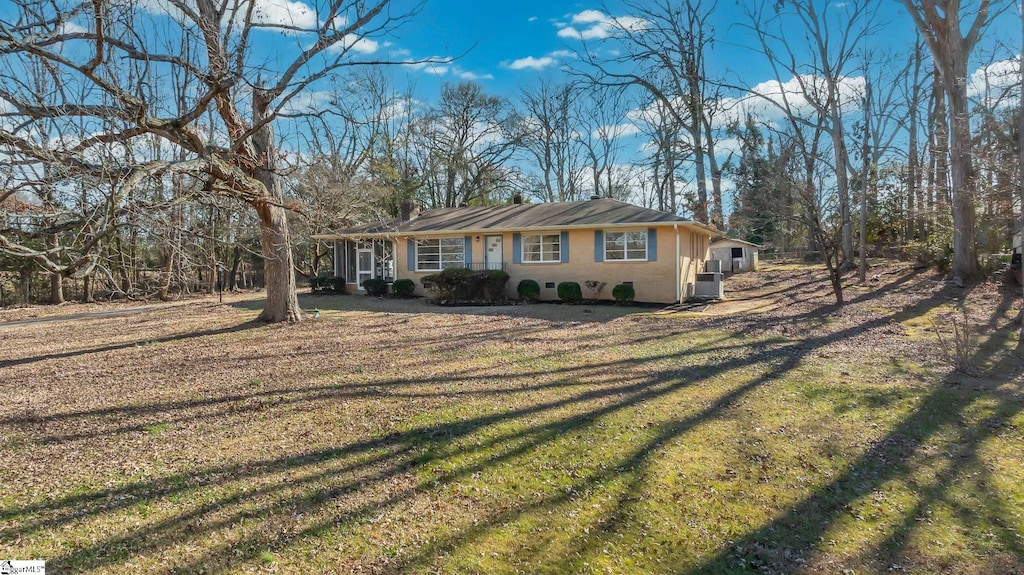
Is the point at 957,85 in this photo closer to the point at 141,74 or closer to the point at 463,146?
the point at 141,74

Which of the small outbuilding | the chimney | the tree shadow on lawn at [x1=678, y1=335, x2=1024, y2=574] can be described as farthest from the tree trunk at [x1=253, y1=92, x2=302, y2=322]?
the small outbuilding

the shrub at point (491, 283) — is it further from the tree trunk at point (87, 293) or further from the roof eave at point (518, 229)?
the tree trunk at point (87, 293)

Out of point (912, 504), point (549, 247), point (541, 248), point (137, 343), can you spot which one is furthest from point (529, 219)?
point (912, 504)

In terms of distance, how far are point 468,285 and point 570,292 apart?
3.35 m

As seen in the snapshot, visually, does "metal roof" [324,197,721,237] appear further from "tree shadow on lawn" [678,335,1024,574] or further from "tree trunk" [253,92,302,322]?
"tree shadow on lawn" [678,335,1024,574]

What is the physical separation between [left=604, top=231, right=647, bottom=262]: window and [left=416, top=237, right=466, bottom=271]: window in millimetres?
5304

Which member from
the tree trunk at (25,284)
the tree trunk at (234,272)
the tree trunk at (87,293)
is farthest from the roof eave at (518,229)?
the tree trunk at (25,284)

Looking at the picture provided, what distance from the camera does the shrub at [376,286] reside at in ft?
62.0

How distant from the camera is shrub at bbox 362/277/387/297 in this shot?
1891 centimetres

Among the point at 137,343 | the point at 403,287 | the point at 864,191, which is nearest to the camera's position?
the point at 137,343

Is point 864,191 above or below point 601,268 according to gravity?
above

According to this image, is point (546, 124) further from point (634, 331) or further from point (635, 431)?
point (635, 431)

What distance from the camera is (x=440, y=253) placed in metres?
18.7

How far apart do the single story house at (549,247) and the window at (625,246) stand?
0.03 m
